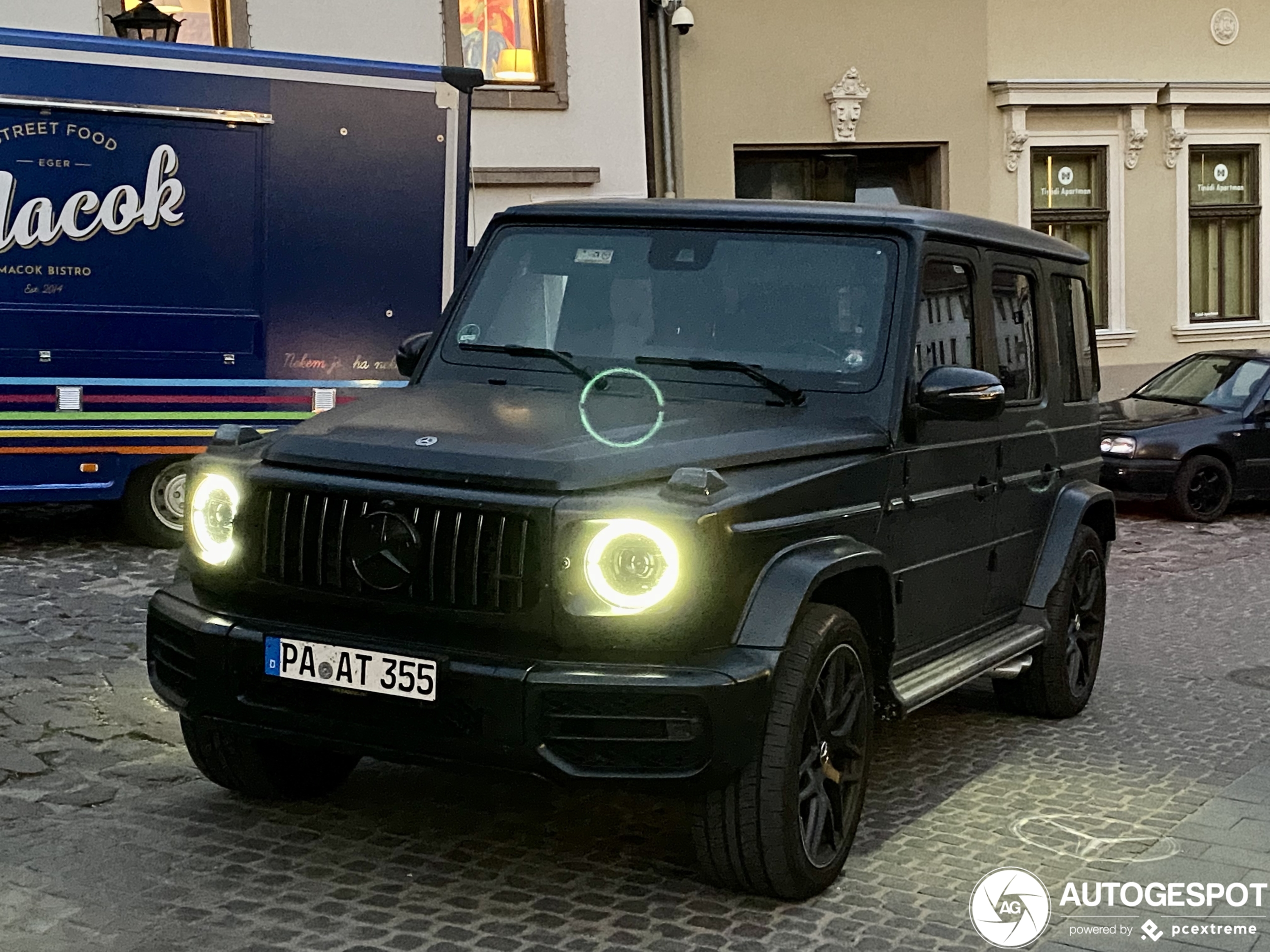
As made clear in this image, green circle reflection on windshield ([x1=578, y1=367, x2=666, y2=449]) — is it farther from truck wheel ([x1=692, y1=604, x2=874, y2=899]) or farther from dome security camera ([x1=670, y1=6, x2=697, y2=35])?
dome security camera ([x1=670, y1=6, x2=697, y2=35])

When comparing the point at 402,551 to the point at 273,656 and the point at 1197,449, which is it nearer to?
the point at 273,656

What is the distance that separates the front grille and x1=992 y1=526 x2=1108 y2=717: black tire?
A: 317cm

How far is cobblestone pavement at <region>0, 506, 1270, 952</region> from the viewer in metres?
4.83

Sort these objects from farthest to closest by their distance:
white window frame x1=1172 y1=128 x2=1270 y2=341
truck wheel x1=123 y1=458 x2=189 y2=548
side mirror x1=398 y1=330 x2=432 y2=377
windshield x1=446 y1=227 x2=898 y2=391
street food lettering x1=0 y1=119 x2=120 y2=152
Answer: white window frame x1=1172 y1=128 x2=1270 y2=341
truck wheel x1=123 y1=458 x2=189 y2=548
street food lettering x1=0 y1=119 x2=120 y2=152
side mirror x1=398 y1=330 x2=432 y2=377
windshield x1=446 y1=227 x2=898 y2=391

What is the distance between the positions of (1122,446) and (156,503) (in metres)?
8.27

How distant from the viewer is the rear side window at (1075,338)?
7.73 m

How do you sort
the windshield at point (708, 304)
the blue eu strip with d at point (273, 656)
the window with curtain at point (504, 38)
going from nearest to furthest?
1. the blue eu strip with d at point (273, 656)
2. the windshield at point (708, 304)
3. the window with curtain at point (504, 38)

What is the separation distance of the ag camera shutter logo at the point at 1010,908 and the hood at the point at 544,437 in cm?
131

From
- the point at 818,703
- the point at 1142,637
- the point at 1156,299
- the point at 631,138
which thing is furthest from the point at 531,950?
the point at 1156,299

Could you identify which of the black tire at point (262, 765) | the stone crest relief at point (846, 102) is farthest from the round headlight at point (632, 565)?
the stone crest relief at point (846, 102)

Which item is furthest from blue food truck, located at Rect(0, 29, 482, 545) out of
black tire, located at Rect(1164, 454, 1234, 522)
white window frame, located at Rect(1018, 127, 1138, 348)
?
white window frame, located at Rect(1018, 127, 1138, 348)

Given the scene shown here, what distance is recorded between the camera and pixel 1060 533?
296 inches

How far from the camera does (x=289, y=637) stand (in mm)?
4988

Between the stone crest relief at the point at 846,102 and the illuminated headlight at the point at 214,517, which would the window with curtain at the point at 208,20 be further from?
the illuminated headlight at the point at 214,517
